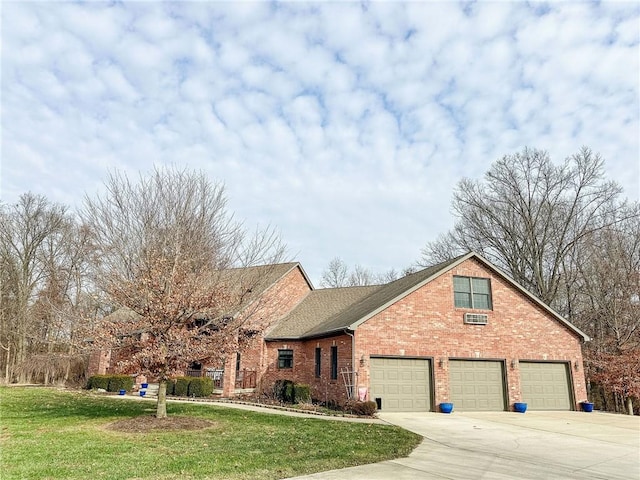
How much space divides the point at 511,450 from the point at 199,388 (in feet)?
48.9

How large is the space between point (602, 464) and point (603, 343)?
60.0 ft

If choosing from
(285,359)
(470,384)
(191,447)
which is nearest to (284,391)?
(285,359)

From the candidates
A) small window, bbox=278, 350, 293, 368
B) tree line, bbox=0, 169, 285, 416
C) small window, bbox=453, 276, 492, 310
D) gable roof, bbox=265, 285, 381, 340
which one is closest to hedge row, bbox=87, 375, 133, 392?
gable roof, bbox=265, 285, 381, 340

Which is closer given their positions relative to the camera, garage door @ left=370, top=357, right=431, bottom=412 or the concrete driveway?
the concrete driveway

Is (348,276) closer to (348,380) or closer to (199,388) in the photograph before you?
(199,388)

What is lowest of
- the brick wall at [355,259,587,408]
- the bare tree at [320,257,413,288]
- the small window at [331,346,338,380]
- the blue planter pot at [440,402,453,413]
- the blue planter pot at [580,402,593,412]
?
the blue planter pot at [580,402,593,412]

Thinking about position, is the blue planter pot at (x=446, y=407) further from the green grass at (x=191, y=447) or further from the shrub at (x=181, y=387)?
the shrub at (x=181, y=387)

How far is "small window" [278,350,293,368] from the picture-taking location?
2194 cm

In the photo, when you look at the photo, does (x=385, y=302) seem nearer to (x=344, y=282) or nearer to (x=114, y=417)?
(x=114, y=417)

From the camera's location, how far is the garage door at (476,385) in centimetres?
1800

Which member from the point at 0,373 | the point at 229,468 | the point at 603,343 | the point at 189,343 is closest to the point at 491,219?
the point at 603,343

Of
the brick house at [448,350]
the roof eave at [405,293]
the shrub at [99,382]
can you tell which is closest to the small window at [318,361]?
the brick house at [448,350]

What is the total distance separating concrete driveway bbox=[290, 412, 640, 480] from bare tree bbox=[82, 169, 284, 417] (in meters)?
5.61

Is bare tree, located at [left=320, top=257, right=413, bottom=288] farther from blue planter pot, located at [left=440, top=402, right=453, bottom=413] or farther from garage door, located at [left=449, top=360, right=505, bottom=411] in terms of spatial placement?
blue planter pot, located at [left=440, top=402, right=453, bottom=413]
